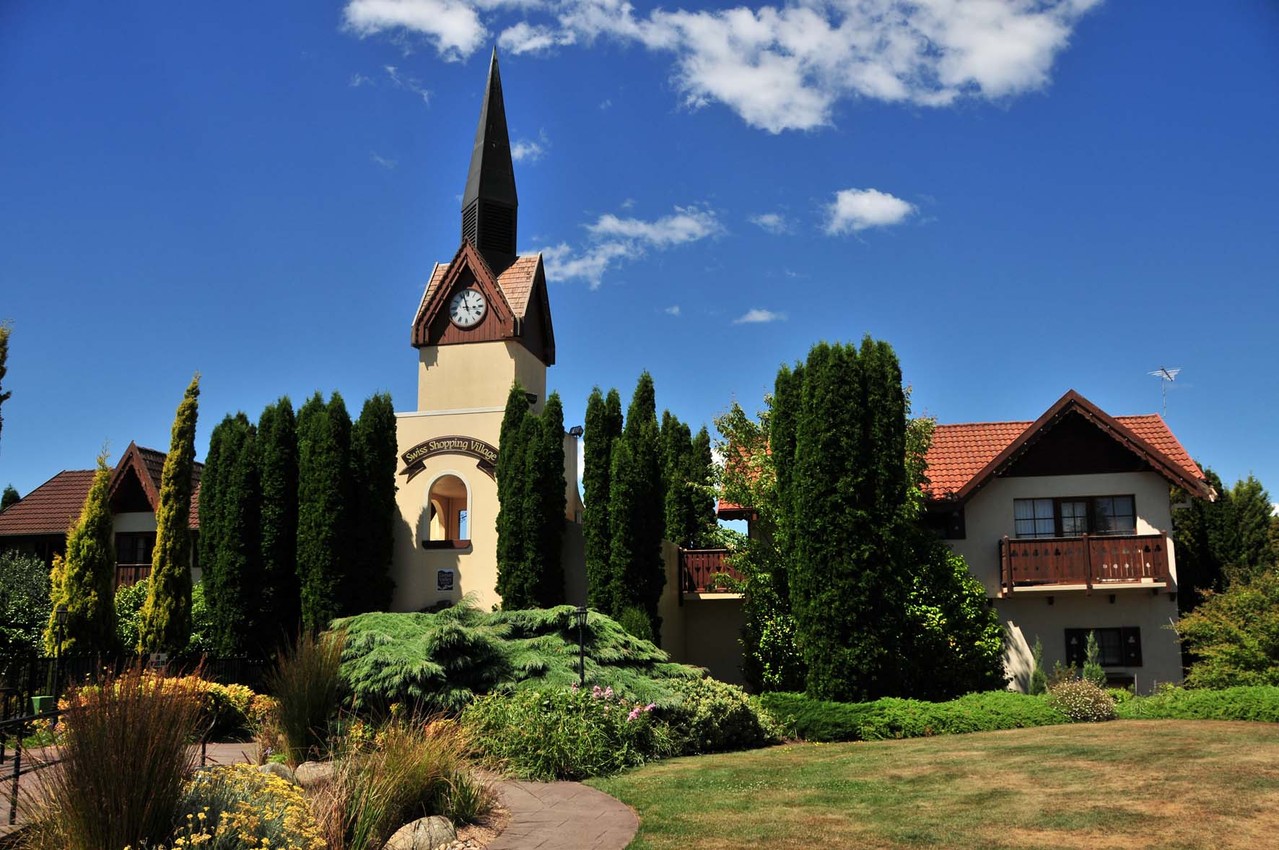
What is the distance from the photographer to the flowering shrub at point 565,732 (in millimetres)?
13500

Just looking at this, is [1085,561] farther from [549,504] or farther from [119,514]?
[119,514]

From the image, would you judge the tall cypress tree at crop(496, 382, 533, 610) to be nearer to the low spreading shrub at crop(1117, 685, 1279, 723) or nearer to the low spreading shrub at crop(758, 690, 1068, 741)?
the low spreading shrub at crop(758, 690, 1068, 741)

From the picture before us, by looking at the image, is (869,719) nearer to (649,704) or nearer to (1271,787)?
(649,704)

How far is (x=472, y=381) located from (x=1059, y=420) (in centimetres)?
1473

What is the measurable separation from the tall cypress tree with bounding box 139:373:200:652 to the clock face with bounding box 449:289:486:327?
276 inches

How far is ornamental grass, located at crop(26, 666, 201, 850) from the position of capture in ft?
23.5

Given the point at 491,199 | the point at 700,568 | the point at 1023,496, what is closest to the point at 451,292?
the point at 491,199

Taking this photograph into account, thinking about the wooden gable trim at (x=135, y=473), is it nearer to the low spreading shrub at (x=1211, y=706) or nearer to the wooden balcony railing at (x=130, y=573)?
the wooden balcony railing at (x=130, y=573)

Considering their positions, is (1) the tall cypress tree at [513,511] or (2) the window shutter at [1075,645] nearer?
(2) the window shutter at [1075,645]

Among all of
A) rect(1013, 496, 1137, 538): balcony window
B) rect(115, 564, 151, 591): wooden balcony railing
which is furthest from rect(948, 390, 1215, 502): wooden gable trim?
rect(115, 564, 151, 591): wooden balcony railing

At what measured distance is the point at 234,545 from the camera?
2327 cm

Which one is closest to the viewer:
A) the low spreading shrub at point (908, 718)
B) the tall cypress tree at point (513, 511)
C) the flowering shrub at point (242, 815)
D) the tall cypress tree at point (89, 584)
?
the flowering shrub at point (242, 815)

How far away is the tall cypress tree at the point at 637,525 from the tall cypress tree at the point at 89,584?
35.6 feet

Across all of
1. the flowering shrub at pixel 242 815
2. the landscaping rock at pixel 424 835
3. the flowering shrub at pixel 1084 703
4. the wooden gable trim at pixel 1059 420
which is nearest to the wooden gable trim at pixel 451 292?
the wooden gable trim at pixel 1059 420
